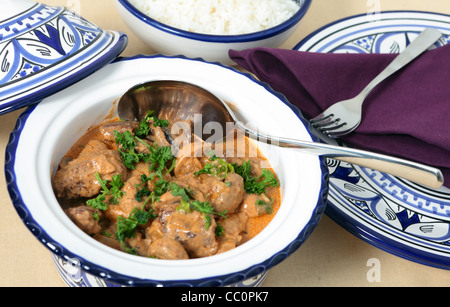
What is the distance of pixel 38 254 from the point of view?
1.82 meters

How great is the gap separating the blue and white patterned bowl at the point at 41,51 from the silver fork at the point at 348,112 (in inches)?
35.6

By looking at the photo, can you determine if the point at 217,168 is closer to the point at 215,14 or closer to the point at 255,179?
the point at 255,179

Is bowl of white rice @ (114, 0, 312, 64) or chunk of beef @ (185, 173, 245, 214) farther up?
bowl of white rice @ (114, 0, 312, 64)

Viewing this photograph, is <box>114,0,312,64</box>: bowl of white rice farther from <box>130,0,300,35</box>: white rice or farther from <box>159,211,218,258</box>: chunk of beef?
<box>159,211,218,258</box>: chunk of beef

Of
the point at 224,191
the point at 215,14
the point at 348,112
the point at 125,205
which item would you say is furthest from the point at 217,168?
the point at 215,14

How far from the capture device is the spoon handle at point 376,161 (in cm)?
146

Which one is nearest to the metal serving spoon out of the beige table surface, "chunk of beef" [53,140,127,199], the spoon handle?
the spoon handle

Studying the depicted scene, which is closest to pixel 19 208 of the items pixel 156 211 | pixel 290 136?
pixel 156 211

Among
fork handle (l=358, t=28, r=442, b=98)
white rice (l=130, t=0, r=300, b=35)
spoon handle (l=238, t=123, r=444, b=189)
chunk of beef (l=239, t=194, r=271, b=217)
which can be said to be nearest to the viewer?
spoon handle (l=238, t=123, r=444, b=189)

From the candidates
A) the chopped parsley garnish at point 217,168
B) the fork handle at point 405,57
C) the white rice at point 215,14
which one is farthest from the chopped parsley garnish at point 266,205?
the white rice at point 215,14

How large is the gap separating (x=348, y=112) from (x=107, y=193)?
107 cm

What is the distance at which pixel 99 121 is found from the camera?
1911mm

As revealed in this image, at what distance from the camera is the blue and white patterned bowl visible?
1.67 meters

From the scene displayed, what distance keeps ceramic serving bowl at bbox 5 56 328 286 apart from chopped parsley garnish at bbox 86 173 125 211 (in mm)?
163
